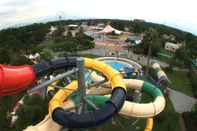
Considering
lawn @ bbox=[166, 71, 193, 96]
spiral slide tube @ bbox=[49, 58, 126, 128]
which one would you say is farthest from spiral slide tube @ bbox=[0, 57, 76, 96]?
lawn @ bbox=[166, 71, 193, 96]

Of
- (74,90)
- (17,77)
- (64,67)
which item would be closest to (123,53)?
(74,90)

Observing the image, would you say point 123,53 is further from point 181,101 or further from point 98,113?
point 98,113

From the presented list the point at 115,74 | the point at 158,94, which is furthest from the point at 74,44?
the point at 115,74

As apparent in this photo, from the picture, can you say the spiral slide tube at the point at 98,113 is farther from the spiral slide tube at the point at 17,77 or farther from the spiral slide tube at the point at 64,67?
the spiral slide tube at the point at 17,77

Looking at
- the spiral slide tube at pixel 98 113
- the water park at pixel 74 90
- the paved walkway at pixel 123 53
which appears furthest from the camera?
the paved walkway at pixel 123 53

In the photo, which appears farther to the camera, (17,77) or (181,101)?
(181,101)

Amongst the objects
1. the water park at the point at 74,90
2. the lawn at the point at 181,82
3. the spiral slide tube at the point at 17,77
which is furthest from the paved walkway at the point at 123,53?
the spiral slide tube at the point at 17,77
